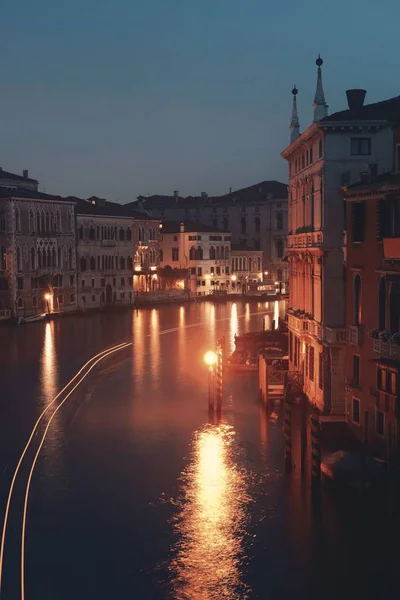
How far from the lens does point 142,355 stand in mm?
38688

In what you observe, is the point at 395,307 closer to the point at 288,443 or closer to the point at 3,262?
the point at 288,443

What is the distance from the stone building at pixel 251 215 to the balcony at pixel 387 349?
6768 centimetres

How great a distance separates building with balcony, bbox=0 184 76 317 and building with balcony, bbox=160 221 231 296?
63.7ft

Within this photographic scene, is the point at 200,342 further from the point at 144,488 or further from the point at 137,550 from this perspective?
the point at 137,550

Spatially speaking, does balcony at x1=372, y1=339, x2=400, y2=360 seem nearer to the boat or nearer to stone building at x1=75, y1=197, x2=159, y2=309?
the boat

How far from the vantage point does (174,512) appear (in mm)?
16531

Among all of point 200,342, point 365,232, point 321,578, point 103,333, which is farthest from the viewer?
point 103,333

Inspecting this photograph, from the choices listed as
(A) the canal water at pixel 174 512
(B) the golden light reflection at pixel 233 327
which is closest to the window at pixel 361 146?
(A) the canal water at pixel 174 512

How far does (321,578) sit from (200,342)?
30.0 m

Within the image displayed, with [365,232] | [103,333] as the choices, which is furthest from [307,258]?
[103,333]

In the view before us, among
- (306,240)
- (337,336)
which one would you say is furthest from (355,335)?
(306,240)

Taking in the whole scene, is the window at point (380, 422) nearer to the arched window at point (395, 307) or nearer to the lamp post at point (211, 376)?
the arched window at point (395, 307)

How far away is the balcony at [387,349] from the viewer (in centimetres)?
1725

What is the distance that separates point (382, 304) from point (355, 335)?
1920 mm
